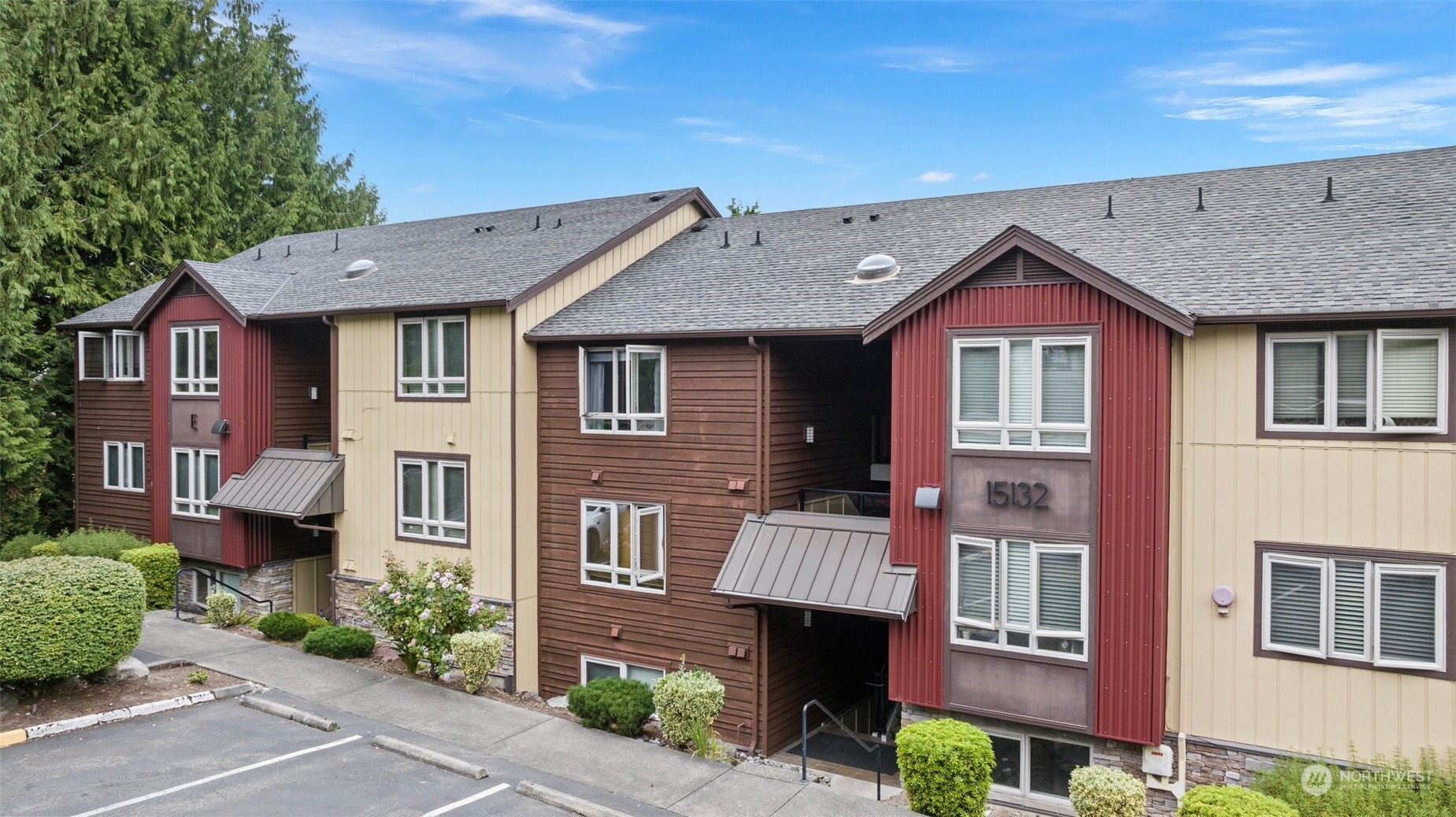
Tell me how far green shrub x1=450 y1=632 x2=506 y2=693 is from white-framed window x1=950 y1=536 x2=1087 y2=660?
6833 millimetres

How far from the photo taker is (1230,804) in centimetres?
872

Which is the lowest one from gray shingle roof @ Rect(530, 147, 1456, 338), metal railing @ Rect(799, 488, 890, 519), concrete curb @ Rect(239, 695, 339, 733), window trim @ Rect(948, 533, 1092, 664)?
concrete curb @ Rect(239, 695, 339, 733)

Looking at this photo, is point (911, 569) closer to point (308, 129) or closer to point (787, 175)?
point (787, 175)

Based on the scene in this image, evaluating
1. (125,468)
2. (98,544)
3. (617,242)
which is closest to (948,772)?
(617,242)

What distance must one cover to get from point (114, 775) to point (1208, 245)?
14744mm

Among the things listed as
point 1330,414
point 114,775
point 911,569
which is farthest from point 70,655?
point 1330,414

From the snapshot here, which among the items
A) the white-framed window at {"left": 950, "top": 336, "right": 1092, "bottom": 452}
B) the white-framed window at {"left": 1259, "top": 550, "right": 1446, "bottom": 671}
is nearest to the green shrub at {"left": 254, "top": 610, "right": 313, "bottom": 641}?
the white-framed window at {"left": 950, "top": 336, "right": 1092, "bottom": 452}

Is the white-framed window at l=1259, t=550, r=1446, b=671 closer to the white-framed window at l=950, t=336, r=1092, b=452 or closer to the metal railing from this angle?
the white-framed window at l=950, t=336, r=1092, b=452

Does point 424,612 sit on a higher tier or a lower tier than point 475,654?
higher

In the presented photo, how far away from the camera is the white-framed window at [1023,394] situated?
35.8 feet

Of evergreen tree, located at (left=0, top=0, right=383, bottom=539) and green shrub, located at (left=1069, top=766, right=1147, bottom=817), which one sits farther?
evergreen tree, located at (left=0, top=0, right=383, bottom=539)

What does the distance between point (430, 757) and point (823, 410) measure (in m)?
7.84

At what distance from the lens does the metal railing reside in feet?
46.7

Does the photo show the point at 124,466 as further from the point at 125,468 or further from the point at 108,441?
the point at 108,441
